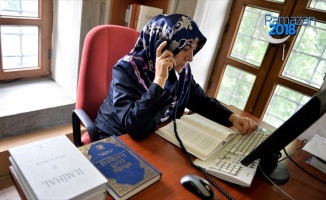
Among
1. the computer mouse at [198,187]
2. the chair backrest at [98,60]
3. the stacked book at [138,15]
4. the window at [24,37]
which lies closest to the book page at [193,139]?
the computer mouse at [198,187]

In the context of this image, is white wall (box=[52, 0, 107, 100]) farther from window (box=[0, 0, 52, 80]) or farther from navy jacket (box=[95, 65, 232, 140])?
navy jacket (box=[95, 65, 232, 140])

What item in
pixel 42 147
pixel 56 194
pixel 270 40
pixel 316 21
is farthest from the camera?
pixel 270 40

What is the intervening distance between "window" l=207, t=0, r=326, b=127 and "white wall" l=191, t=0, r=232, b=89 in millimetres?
65

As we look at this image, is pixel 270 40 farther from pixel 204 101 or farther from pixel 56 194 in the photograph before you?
pixel 56 194

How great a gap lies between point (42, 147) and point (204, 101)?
1000mm

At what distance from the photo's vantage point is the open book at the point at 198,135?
92 cm

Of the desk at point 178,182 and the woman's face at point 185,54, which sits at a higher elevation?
the woman's face at point 185,54

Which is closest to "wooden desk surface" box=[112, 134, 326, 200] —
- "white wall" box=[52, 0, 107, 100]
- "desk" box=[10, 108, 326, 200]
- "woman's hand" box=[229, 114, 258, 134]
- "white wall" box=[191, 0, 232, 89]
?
"desk" box=[10, 108, 326, 200]

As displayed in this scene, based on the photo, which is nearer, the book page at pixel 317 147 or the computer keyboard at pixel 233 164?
the computer keyboard at pixel 233 164

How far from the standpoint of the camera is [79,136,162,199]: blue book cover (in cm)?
65

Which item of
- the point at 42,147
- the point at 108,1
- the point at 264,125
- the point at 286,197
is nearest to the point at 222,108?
the point at 264,125

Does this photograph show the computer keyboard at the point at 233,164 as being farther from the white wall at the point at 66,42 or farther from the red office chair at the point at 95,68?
the white wall at the point at 66,42

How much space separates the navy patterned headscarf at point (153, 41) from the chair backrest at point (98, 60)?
135 mm

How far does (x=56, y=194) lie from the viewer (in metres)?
0.48
